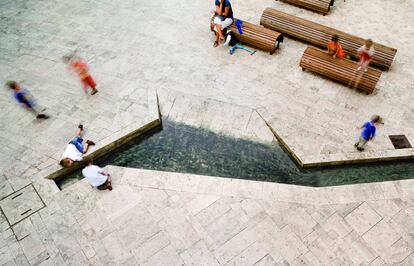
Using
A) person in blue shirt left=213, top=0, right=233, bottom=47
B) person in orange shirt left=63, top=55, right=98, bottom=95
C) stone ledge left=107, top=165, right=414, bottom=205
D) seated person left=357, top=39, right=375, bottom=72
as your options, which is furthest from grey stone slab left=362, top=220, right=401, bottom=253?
person in orange shirt left=63, top=55, right=98, bottom=95

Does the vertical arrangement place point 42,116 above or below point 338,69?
below

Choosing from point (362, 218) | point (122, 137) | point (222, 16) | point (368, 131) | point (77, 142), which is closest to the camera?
point (362, 218)

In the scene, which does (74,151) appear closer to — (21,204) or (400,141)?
(21,204)

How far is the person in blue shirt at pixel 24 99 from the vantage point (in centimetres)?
842

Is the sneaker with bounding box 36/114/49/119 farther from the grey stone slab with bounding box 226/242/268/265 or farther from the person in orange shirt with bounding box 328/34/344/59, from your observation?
the person in orange shirt with bounding box 328/34/344/59

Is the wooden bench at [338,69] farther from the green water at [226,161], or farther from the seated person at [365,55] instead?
the green water at [226,161]

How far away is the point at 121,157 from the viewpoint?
27.6 feet

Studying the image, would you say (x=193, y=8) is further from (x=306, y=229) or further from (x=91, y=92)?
(x=306, y=229)

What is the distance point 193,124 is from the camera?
8.93 metres

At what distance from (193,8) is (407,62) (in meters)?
8.49

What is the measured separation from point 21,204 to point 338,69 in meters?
9.83

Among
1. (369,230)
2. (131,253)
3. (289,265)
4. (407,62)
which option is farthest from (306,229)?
(407,62)

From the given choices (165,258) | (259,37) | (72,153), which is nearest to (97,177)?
(72,153)

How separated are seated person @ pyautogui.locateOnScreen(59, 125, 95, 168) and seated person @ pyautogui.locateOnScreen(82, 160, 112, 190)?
2.22 ft
